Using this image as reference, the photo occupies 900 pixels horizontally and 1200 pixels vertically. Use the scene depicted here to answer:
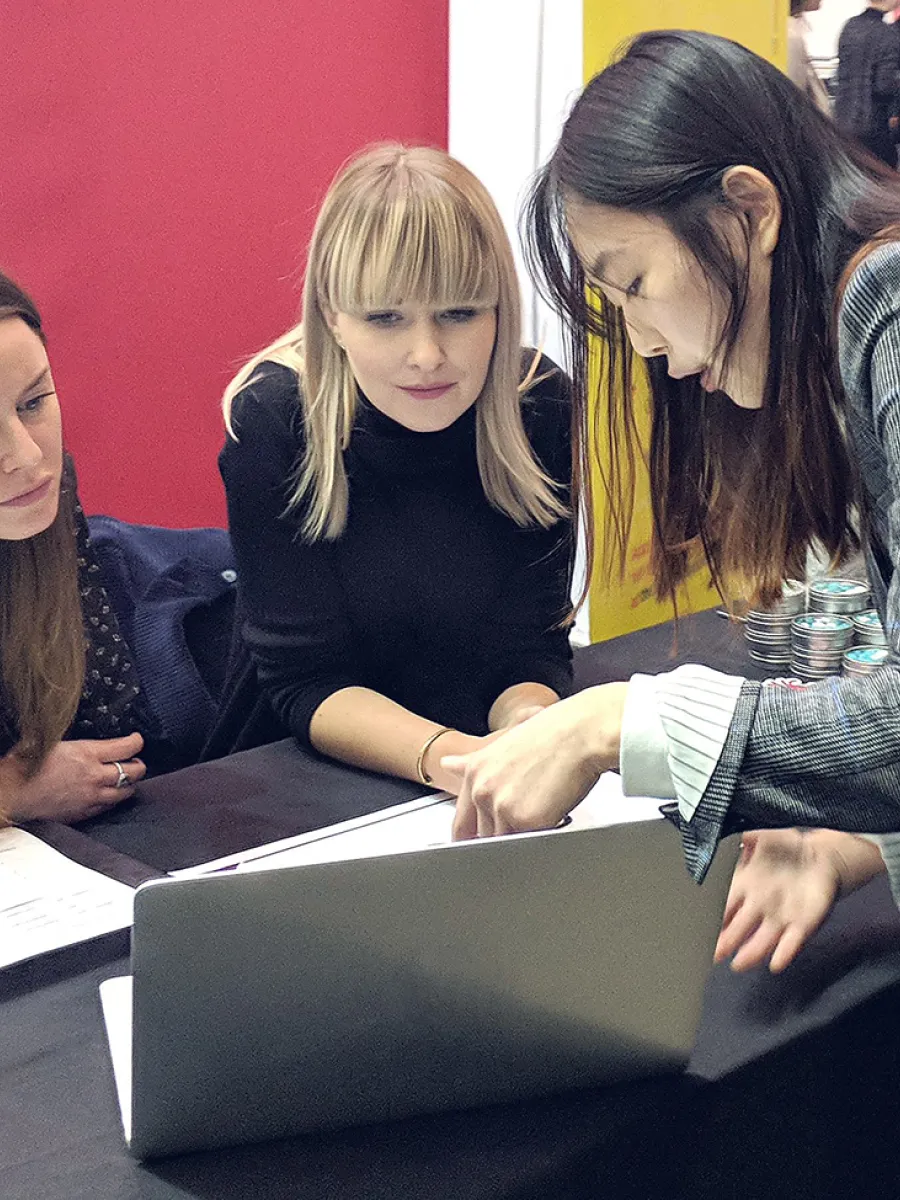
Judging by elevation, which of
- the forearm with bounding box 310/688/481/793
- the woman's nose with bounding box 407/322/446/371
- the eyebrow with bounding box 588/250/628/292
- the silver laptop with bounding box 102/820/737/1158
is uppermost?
the eyebrow with bounding box 588/250/628/292

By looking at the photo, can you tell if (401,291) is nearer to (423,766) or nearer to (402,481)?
(402,481)

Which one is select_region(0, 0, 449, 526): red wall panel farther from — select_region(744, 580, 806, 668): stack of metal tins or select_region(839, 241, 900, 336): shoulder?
select_region(839, 241, 900, 336): shoulder

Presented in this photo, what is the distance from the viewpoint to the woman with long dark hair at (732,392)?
0.85m

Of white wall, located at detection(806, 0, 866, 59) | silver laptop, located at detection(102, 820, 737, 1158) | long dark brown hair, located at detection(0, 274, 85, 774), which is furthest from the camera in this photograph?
white wall, located at detection(806, 0, 866, 59)

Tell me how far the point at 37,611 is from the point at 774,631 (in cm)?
86

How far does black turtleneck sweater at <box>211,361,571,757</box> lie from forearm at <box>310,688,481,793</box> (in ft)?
0.43

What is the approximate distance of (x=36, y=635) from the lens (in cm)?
149

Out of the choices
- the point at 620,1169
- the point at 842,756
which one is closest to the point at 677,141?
the point at 842,756

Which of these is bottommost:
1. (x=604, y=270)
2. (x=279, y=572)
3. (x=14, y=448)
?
(x=279, y=572)

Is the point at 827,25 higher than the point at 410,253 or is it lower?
higher

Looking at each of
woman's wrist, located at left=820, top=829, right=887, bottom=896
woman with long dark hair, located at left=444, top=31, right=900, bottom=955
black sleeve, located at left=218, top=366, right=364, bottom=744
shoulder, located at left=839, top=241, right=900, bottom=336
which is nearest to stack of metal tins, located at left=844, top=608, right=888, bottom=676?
woman with long dark hair, located at left=444, top=31, right=900, bottom=955

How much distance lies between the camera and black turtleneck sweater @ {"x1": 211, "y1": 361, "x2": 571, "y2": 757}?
5.65 ft

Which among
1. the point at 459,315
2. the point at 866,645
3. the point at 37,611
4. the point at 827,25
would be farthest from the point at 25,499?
the point at 827,25

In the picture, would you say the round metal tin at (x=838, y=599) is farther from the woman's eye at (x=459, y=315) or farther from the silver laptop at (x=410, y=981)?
the silver laptop at (x=410, y=981)
